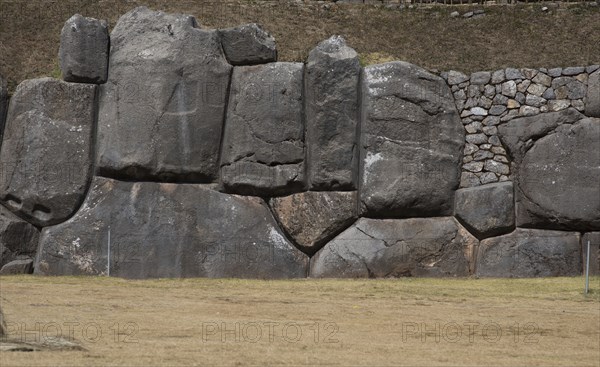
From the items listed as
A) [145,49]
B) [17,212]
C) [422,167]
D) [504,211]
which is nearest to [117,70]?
[145,49]

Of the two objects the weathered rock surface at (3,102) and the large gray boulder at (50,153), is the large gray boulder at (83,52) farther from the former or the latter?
the weathered rock surface at (3,102)

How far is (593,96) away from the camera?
18.8 m

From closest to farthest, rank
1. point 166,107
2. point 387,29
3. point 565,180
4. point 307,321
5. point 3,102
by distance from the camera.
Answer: point 307,321, point 565,180, point 166,107, point 3,102, point 387,29

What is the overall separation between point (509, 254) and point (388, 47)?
793 cm

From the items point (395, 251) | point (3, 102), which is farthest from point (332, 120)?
point (3, 102)

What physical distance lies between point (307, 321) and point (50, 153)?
21.7ft

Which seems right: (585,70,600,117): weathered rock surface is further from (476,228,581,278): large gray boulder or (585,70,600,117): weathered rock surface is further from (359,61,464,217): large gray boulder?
(359,61,464,217): large gray boulder

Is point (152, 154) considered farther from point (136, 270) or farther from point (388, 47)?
point (388, 47)

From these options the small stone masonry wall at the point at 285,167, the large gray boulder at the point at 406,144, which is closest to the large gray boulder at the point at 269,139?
the small stone masonry wall at the point at 285,167

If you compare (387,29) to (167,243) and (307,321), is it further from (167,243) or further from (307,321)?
(307,321)

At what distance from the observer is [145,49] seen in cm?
1903

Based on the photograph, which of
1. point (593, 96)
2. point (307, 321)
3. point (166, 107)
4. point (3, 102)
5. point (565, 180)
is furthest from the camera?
point (3, 102)

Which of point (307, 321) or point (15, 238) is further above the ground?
point (15, 238)

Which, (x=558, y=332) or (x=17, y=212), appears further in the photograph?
(x=17, y=212)
